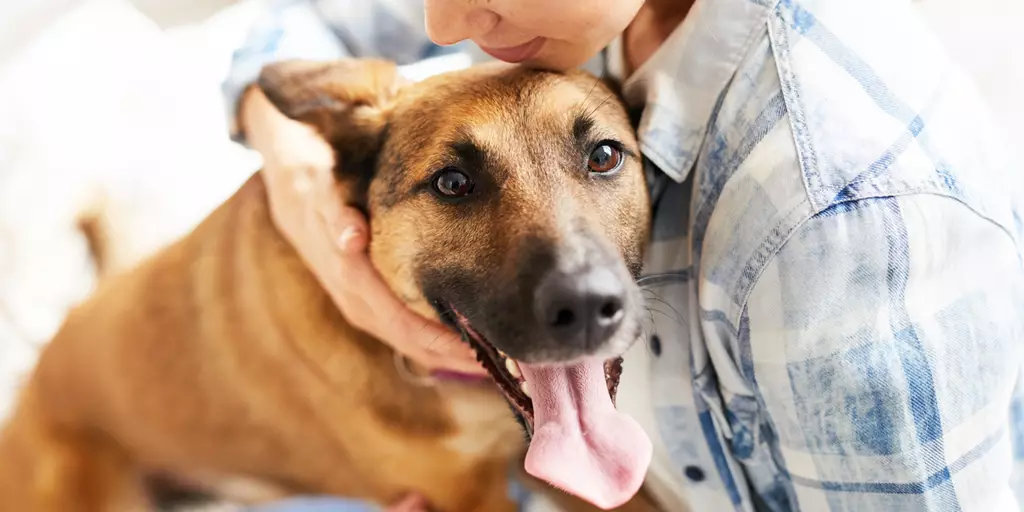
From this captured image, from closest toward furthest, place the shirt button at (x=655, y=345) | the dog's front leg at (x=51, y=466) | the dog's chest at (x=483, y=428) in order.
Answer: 1. the shirt button at (x=655, y=345)
2. the dog's chest at (x=483, y=428)
3. the dog's front leg at (x=51, y=466)

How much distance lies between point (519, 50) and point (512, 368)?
16.4 inches

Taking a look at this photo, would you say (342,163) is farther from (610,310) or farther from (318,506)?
(318,506)

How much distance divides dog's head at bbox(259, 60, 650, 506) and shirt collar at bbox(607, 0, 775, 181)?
5cm

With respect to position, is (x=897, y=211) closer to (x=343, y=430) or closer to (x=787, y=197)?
(x=787, y=197)

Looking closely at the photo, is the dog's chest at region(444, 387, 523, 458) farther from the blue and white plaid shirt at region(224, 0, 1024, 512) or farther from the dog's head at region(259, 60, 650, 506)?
the blue and white plaid shirt at region(224, 0, 1024, 512)

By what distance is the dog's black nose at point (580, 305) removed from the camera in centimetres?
75

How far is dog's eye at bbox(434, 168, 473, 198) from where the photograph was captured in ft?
3.01

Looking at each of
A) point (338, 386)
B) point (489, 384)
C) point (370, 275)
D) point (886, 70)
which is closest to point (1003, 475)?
point (886, 70)

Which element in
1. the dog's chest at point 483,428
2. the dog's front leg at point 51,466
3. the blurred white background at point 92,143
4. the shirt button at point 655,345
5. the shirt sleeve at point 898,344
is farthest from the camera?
the blurred white background at point 92,143

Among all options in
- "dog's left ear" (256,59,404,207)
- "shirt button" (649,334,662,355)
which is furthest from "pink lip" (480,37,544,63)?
"shirt button" (649,334,662,355)

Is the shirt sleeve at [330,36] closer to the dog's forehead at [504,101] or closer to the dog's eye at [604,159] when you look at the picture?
the dog's forehead at [504,101]

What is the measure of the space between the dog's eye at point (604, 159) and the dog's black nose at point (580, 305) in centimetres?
20

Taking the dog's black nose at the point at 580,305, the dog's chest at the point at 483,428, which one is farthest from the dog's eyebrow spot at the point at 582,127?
the dog's chest at the point at 483,428

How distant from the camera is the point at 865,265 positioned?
71 centimetres
